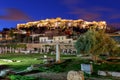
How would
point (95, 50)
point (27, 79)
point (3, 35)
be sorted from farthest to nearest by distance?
1. point (3, 35)
2. point (95, 50)
3. point (27, 79)

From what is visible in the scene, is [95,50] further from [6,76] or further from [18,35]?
[18,35]

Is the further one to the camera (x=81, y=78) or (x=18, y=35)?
(x=18, y=35)

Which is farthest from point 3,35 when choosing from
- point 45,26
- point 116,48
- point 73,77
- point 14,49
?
point 73,77

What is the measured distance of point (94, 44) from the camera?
5581 centimetres

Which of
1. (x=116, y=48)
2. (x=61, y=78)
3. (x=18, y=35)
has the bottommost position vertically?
(x=61, y=78)

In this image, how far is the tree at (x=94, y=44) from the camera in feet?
183

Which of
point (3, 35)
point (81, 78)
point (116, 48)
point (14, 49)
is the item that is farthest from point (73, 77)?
point (3, 35)

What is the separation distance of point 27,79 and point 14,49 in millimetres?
89303

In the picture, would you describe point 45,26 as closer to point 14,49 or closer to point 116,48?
point 14,49

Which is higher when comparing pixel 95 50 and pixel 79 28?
pixel 79 28

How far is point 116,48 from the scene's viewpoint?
59.8 m

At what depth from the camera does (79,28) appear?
18025cm

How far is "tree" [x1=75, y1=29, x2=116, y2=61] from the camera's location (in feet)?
183

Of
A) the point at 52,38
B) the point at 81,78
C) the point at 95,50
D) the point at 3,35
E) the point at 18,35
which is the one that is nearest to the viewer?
the point at 81,78
